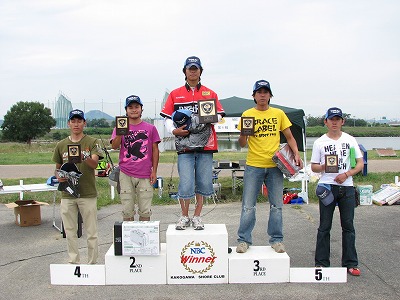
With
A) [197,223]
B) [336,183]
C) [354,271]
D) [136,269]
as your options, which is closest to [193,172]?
[197,223]

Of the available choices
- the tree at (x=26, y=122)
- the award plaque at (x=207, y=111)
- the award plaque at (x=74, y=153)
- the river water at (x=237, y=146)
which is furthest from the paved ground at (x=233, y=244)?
the tree at (x=26, y=122)

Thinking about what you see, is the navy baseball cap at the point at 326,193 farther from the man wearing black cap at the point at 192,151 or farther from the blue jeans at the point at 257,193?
the man wearing black cap at the point at 192,151

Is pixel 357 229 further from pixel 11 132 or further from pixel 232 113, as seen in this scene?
pixel 11 132

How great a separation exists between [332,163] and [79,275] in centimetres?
282

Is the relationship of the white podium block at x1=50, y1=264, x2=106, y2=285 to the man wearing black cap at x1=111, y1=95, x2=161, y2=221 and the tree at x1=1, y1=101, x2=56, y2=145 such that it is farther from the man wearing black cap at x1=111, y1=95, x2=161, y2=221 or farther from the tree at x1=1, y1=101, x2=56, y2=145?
the tree at x1=1, y1=101, x2=56, y2=145

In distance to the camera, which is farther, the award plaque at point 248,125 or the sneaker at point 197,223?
the sneaker at point 197,223

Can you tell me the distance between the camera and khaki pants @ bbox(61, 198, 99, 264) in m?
4.47

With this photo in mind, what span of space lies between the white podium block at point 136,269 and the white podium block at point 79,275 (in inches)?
3.0

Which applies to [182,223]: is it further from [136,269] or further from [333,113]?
[333,113]

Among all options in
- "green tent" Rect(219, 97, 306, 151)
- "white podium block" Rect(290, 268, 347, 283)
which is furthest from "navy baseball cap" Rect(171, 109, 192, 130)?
"green tent" Rect(219, 97, 306, 151)

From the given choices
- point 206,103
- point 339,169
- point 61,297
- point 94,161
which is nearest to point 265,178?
point 339,169

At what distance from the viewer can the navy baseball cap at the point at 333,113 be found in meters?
4.42

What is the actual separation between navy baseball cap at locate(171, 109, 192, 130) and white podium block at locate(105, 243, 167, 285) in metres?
1.36

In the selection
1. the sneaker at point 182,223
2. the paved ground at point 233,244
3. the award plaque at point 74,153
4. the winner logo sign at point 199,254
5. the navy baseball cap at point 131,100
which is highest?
the navy baseball cap at point 131,100
